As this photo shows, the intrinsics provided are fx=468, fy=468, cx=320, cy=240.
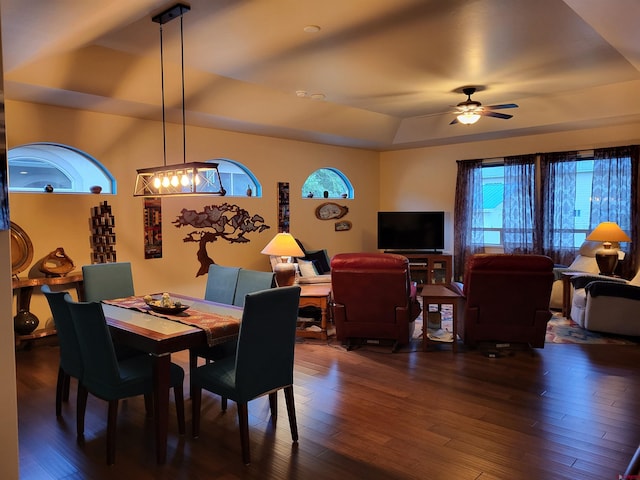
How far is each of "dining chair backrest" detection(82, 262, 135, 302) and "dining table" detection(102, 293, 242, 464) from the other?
0.62 m

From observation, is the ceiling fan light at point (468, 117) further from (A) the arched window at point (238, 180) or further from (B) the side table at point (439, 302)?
(A) the arched window at point (238, 180)

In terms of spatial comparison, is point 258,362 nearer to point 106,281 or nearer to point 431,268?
point 106,281

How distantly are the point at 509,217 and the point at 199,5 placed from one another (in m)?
6.10

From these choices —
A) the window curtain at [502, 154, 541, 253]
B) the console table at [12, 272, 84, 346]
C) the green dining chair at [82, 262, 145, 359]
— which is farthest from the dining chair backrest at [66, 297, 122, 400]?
the window curtain at [502, 154, 541, 253]

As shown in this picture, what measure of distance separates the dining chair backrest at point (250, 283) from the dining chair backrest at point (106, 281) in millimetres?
1147

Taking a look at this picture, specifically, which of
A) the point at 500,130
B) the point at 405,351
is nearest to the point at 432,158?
the point at 500,130

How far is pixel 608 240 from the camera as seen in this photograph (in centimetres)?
620

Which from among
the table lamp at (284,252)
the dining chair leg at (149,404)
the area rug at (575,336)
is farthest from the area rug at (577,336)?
the dining chair leg at (149,404)

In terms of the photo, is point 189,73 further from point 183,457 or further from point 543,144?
point 543,144

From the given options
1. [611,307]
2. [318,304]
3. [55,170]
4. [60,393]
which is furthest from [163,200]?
[611,307]

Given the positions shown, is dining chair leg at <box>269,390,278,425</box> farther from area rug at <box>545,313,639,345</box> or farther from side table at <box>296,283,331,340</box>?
area rug at <box>545,313,639,345</box>

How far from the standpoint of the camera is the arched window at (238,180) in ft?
23.1

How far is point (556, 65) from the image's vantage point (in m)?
5.08

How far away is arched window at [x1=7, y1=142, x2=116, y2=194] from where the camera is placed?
16.5ft
